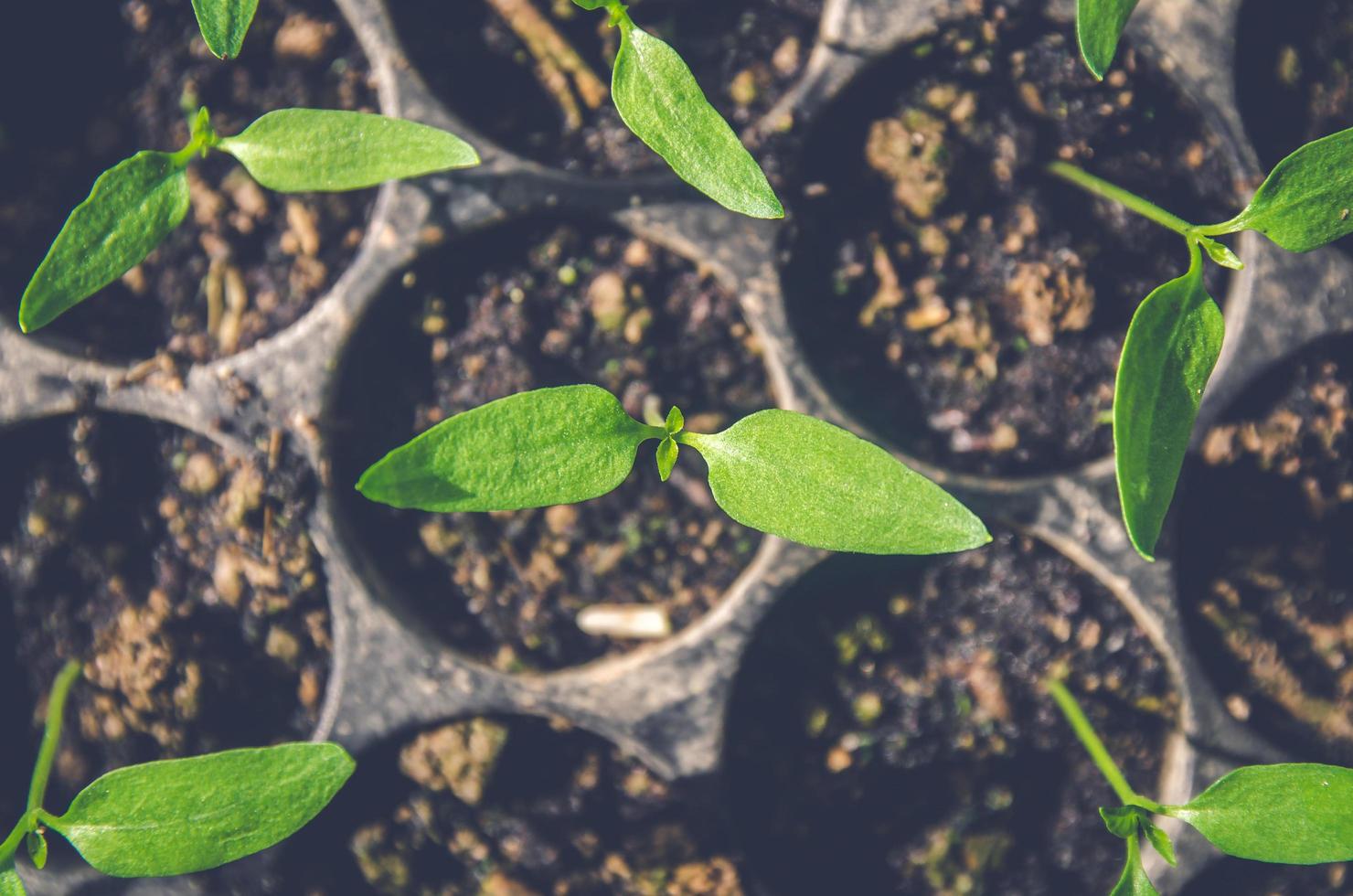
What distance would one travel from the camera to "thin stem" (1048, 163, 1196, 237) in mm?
614

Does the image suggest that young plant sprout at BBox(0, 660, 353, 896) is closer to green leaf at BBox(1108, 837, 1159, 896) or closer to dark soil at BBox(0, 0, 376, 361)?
dark soil at BBox(0, 0, 376, 361)

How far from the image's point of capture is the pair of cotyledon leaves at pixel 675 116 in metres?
0.53

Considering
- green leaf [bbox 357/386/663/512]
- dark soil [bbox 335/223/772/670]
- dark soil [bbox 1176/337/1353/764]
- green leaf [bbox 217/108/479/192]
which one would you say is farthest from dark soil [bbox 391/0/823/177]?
dark soil [bbox 1176/337/1353/764]

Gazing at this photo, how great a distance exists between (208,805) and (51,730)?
8.8 inches

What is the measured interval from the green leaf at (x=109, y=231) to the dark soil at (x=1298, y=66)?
781 millimetres

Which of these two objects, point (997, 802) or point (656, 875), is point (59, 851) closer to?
point (656, 875)

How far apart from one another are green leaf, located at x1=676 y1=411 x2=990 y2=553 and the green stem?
0.25m

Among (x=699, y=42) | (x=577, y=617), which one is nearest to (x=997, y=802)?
(x=577, y=617)

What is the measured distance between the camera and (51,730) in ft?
2.30

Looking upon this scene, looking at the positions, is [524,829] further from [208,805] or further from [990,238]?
[990,238]

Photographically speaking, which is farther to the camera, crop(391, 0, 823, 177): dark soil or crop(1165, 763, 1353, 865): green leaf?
crop(391, 0, 823, 177): dark soil

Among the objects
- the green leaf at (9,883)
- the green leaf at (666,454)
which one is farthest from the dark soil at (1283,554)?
the green leaf at (9,883)

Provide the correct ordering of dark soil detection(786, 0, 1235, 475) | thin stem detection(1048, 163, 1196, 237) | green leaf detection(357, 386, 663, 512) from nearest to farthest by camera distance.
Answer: green leaf detection(357, 386, 663, 512)
thin stem detection(1048, 163, 1196, 237)
dark soil detection(786, 0, 1235, 475)

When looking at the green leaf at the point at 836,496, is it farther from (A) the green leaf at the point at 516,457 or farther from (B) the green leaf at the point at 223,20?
(B) the green leaf at the point at 223,20
